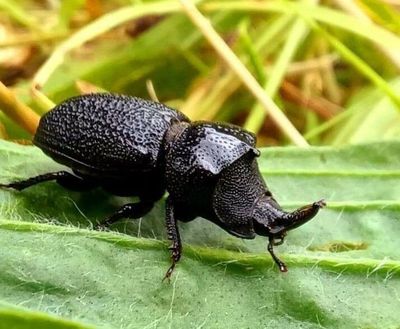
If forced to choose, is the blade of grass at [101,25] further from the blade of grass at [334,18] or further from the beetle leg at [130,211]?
the beetle leg at [130,211]

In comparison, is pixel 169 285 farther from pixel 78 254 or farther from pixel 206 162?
pixel 206 162

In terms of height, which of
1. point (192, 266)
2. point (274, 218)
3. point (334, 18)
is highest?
point (334, 18)

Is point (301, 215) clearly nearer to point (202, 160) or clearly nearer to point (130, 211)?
point (202, 160)

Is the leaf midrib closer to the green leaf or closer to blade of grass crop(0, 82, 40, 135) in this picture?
the green leaf

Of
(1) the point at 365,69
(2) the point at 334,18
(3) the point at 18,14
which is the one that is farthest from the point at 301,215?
(3) the point at 18,14

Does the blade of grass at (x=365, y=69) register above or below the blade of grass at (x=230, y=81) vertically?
above

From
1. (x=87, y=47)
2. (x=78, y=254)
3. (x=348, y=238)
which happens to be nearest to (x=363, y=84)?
(x=87, y=47)

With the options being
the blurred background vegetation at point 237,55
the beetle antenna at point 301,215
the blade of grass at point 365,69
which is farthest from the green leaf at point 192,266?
the blurred background vegetation at point 237,55
